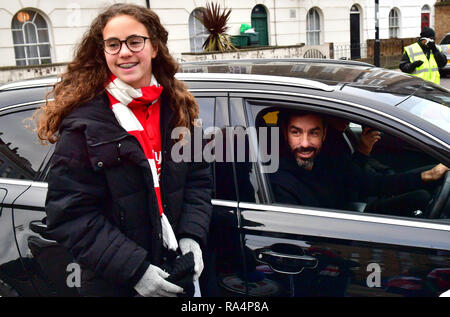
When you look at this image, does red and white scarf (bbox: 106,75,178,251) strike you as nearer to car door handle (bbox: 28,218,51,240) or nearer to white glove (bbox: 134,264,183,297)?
white glove (bbox: 134,264,183,297)

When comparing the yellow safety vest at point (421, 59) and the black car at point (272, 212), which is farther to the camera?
the yellow safety vest at point (421, 59)

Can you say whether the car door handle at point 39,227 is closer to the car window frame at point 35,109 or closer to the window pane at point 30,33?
the car window frame at point 35,109

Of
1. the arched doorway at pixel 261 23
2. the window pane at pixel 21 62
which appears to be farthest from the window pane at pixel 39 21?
the arched doorway at pixel 261 23

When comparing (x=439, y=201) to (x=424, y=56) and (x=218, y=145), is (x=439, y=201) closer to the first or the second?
(x=218, y=145)

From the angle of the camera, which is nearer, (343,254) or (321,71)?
(343,254)

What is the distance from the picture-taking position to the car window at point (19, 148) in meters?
2.65

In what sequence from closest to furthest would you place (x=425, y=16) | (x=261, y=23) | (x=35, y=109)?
(x=35, y=109) → (x=261, y=23) → (x=425, y=16)

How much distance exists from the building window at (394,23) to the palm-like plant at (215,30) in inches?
484

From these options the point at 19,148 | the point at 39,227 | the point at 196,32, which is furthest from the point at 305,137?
the point at 196,32

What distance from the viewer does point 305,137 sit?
277cm

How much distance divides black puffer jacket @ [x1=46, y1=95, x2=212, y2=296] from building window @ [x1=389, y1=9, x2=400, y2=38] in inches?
1027

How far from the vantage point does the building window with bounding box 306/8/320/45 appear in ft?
72.5

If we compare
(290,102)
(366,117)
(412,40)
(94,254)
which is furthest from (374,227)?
(412,40)

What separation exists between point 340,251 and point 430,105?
3.15ft
